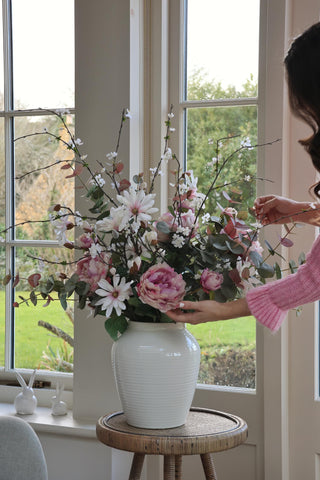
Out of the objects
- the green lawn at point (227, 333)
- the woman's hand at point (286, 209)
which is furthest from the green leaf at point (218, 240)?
the green lawn at point (227, 333)

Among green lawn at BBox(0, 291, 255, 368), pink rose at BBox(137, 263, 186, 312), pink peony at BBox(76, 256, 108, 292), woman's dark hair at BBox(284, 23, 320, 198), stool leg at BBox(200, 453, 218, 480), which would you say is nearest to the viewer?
woman's dark hair at BBox(284, 23, 320, 198)

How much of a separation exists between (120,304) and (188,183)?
40 cm

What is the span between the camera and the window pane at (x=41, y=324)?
292 cm

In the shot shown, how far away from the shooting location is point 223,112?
2658mm

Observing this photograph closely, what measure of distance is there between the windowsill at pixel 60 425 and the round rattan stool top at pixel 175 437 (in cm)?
47

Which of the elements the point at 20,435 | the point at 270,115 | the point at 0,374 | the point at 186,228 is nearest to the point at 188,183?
the point at 186,228

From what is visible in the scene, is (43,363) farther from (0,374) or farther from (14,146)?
(14,146)

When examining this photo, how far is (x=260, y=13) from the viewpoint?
2570 mm

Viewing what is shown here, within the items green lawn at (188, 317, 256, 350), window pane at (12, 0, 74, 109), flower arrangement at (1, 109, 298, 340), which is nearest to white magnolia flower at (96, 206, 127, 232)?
flower arrangement at (1, 109, 298, 340)

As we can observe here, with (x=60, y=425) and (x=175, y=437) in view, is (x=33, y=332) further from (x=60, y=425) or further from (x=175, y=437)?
(x=175, y=437)

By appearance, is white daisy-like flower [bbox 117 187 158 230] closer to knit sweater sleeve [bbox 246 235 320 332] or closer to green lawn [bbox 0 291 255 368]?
knit sweater sleeve [bbox 246 235 320 332]

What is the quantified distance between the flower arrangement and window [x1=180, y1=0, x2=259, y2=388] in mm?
594

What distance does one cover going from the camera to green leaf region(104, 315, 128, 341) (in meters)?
2.05

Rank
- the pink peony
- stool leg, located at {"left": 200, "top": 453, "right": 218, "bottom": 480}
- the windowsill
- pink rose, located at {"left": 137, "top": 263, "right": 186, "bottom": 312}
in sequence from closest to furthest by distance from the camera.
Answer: pink rose, located at {"left": 137, "top": 263, "right": 186, "bottom": 312} → the pink peony → stool leg, located at {"left": 200, "top": 453, "right": 218, "bottom": 480} → the windowsill
